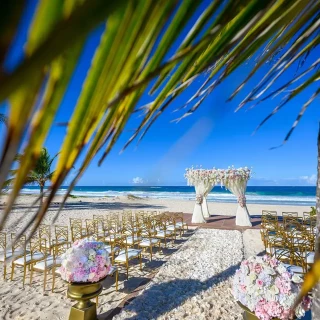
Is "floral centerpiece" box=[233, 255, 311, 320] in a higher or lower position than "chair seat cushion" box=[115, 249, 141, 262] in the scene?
higher

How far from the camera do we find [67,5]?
0.67ft

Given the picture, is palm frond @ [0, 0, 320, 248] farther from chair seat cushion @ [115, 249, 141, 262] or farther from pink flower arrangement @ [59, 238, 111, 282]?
chair seat cushion @ [115, 249, 141, 262]

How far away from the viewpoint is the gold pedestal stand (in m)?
3.08

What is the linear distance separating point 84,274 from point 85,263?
0.47 ft

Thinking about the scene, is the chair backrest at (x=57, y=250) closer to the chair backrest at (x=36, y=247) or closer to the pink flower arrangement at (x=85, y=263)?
the chair backrest at (x=36, y=247)

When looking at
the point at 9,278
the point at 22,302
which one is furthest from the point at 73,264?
the point at 9,278

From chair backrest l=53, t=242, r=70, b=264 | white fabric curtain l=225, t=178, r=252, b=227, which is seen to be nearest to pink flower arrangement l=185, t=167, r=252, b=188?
white fabric curtain l=225, t=178, r=252, b=227

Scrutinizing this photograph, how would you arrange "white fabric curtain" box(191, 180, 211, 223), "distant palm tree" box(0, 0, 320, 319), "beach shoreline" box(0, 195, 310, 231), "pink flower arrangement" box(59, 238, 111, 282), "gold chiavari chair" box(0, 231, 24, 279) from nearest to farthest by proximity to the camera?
1. "distant palm tree" box(0, 0, 320, 319)
2. "gold chiavari chair" box(0, 231, 24, 279)
3. "pink flower arrangement" box(59, 238, 111, 282)
4. "white fabric curtain" box(191, 180, 211, 223)
5. "beach shoreline" box(0, 195, 310, 231)

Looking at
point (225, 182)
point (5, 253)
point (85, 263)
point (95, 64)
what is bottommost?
point (85, 263)

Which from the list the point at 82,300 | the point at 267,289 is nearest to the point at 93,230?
the point at 82,300

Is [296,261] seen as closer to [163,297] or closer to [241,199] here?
[163,297]

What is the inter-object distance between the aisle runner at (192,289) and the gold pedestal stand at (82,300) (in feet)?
3.22

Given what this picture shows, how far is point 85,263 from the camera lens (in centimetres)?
335

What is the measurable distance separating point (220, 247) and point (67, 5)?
8.61 m
